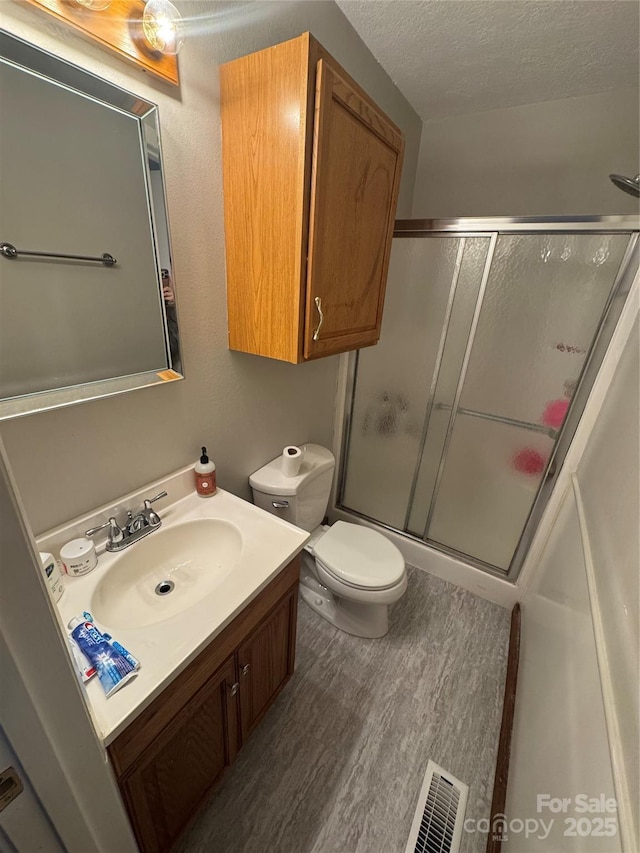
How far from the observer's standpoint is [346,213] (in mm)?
1089

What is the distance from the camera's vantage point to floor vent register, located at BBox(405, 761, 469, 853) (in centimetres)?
104

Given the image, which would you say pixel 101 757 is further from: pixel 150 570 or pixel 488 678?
pixel 488 678

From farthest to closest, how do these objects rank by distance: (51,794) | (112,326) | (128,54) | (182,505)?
(182,505) < (112,326) < (128,54) < (51,794)

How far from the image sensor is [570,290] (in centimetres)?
144

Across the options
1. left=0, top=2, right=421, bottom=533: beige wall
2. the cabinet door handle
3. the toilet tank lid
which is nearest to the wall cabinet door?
the cabinet door handle

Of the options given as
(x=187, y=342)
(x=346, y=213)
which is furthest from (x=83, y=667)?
(x=346, y=213)

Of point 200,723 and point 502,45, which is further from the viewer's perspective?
point 502,45

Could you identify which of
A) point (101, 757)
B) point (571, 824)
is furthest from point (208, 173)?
point (571, 824)

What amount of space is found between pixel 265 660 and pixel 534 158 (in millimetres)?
2544

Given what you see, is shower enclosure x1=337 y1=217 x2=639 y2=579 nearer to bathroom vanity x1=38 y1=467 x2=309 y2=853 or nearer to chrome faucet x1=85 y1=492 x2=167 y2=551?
bathroom vanity x1=38 y1=467 x2=309 y2=853

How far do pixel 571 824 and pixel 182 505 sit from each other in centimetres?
118

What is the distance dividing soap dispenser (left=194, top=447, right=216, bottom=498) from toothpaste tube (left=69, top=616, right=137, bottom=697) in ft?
1.68

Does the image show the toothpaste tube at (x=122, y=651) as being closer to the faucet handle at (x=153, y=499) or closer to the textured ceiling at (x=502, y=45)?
the faucet handle at (x=153, y=499)

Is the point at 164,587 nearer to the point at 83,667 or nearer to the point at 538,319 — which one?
the point at 83,667
